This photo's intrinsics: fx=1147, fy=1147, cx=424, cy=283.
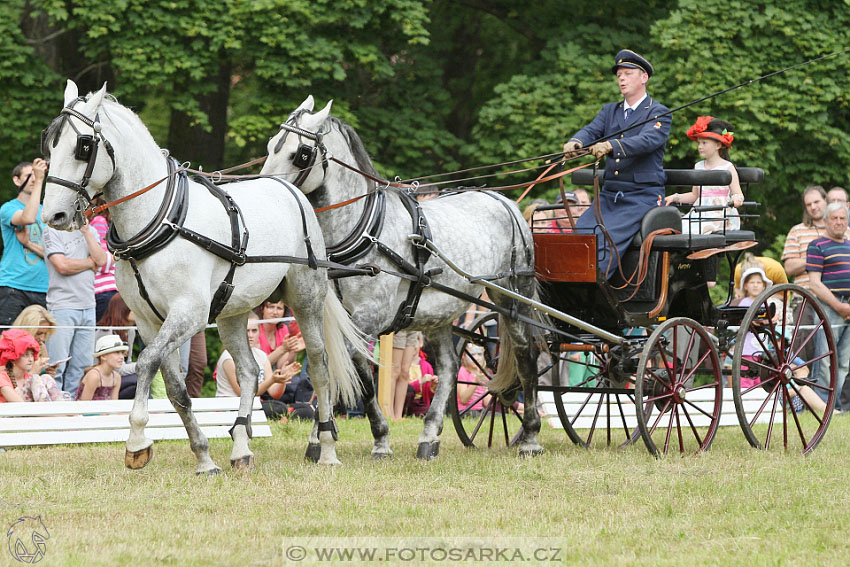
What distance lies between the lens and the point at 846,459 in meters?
8.23

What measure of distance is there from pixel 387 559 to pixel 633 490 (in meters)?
2.21

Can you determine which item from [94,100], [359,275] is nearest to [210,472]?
[359,275]

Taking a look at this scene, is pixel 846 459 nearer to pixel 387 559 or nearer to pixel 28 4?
pixel 387 559

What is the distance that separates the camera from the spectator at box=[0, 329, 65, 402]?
9.16 metres

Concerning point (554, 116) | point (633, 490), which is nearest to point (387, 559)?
point (633, 490)

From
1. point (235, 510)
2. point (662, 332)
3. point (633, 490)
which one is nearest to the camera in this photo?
point (235, 510)

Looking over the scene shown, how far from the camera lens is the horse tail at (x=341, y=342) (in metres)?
7.62

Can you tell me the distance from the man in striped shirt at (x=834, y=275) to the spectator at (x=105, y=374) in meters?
7.25

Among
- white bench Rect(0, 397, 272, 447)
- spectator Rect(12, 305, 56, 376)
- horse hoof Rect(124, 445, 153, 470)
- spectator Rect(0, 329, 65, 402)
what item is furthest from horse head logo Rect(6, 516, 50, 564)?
spectator Rect(12, 305, 56, 376)

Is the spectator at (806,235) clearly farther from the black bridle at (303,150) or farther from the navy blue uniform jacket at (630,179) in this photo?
the black bridle at (303,150)

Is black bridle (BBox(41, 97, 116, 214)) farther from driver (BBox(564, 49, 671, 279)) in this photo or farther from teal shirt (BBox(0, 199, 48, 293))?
teal shirt (BBox(0, 199, 48, 293))

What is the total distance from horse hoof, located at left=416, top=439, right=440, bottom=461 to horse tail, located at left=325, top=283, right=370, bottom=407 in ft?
2.39

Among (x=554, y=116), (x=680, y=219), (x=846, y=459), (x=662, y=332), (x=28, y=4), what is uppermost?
(x=28, y=4)

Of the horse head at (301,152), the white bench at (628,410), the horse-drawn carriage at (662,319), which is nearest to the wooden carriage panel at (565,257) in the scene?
the horse-drawn carriage at (662,319)
